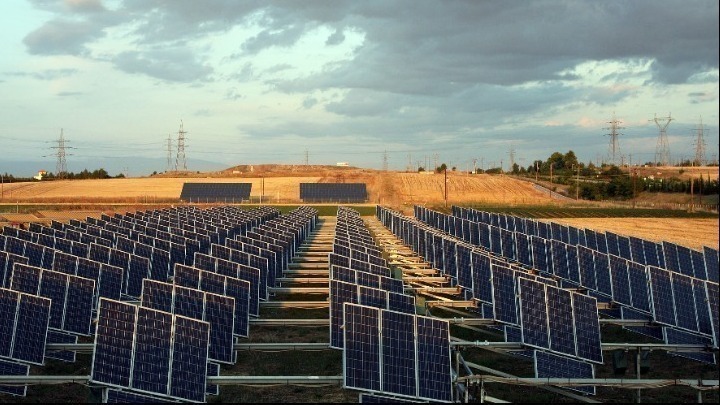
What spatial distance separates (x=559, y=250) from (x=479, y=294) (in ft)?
19.8

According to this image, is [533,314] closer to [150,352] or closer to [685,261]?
[150,352]

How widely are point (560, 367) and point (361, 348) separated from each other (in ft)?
15.8

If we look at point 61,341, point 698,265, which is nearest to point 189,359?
point 61,341

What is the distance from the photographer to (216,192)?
123062mm

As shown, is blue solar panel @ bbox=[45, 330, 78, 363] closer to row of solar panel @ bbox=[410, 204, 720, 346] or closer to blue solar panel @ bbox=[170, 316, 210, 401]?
blue solar panel @ bbox=[170, 316, 210, 401]

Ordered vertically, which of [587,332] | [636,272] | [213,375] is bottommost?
[213,375]

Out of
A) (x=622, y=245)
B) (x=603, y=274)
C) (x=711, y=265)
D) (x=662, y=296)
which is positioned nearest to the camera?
(x=662, y=296)

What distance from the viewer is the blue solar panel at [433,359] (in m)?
11.9

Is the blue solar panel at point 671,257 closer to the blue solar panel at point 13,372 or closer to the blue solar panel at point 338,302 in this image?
the blue solar panel at point 338,302

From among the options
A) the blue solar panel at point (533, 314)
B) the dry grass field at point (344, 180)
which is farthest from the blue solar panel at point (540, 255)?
the dry grass field at point (344, 180)

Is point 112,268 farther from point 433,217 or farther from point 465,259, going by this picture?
point 433,217

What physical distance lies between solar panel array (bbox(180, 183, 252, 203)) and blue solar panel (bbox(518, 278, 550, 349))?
107372mm

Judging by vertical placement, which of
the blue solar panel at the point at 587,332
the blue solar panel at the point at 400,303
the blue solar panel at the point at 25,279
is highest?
the blue solar panel at the point at 25,279

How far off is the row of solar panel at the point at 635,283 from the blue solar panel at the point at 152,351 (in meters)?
10.9
